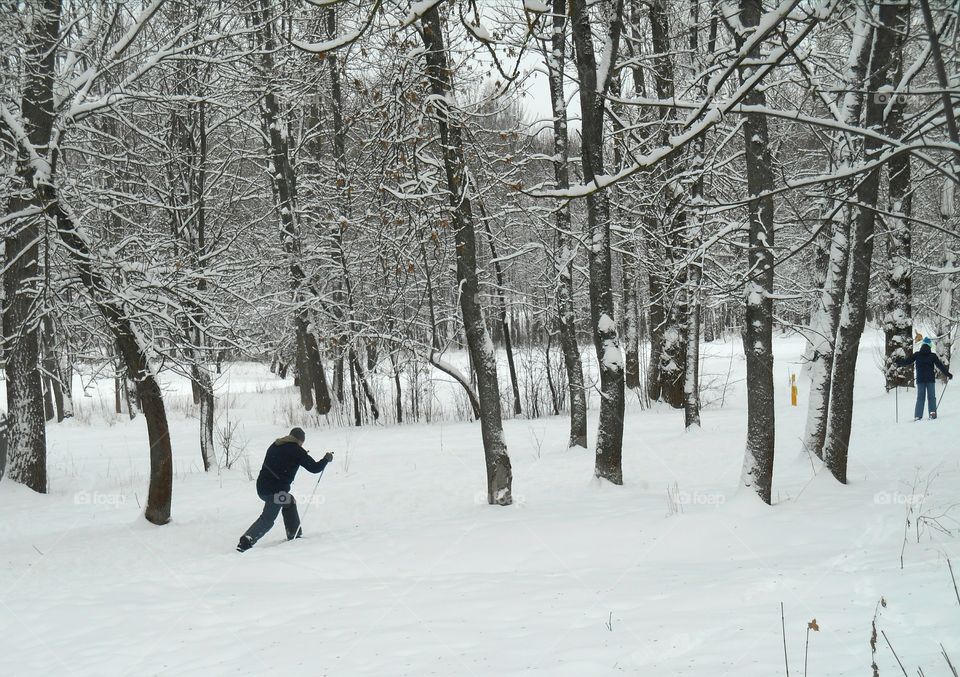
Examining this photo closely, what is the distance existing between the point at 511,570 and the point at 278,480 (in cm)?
319

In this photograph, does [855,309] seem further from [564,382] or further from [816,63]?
[564,382]

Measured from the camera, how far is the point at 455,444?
1431 cm

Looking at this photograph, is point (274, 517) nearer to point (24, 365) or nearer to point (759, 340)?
point (24, 365)

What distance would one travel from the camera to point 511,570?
21.5 ft

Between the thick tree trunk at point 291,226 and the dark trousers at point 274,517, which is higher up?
the thick tree trunk at point 291,226

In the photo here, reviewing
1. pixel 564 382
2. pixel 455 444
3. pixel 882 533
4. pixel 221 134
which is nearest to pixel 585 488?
pixel 882 533

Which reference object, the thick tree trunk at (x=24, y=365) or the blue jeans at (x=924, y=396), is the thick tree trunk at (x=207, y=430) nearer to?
the thick tree trunk at (x=24, y=365)

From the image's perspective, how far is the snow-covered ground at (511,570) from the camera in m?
4.21

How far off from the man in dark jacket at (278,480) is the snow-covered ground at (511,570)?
39 centimetres

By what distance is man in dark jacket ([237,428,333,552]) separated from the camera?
26.8 ft

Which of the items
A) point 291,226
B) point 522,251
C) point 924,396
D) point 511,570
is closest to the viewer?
point 511,570

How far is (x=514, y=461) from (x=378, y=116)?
20.9 feet

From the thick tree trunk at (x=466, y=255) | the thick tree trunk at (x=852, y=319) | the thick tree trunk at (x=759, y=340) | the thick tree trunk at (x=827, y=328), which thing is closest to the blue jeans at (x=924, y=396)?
the thick tree trunk at (x=827, y=328)

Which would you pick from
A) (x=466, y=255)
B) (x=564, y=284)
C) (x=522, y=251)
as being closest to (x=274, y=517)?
(x=466, y=255)
